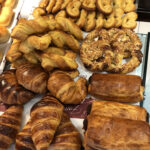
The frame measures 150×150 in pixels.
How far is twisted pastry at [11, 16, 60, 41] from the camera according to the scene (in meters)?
1.20

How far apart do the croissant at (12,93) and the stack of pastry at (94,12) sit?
0.69 m

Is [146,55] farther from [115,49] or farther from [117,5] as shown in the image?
[117,5]

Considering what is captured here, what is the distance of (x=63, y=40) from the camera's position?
53.4 inches

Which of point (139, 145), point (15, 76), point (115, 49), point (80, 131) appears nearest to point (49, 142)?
point (80, 131)

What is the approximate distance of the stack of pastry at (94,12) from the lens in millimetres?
1583

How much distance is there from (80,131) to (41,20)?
0.73m

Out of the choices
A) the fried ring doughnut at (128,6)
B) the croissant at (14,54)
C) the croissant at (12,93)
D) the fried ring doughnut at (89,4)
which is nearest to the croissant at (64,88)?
the croissant at (12,93)

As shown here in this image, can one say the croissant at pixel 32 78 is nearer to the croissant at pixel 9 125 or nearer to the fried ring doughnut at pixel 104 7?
the croissant at pixel 9 125

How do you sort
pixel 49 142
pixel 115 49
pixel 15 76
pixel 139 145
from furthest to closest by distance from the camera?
pixel 115 49 < pixel 15 76 < pixel 49 142 < pixel 139 145

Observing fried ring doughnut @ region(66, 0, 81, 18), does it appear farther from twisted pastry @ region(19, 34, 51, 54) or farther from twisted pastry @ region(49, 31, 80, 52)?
twisted pastry @ region(19, 34, 51, 54)

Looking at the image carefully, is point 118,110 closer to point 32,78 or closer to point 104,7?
point 32,78

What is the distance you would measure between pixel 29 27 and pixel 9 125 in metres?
0.60

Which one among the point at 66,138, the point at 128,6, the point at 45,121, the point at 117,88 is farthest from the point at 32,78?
the point at 128,6

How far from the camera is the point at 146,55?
4.71 feet
